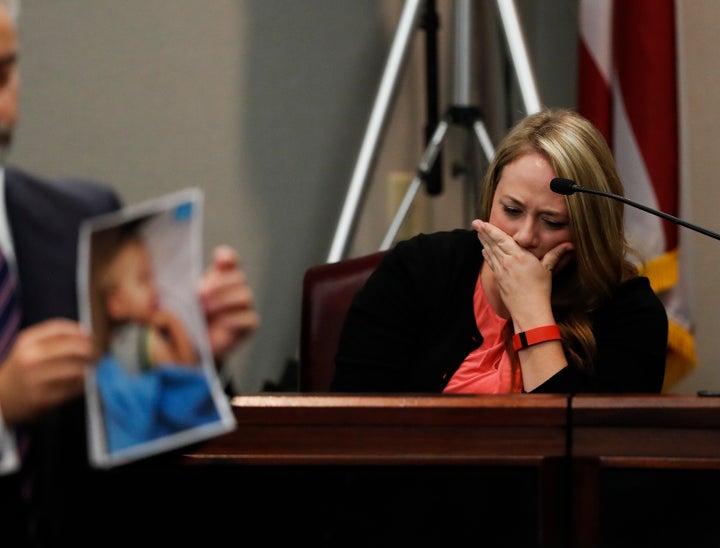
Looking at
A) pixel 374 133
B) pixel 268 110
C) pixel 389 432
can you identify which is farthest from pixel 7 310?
pixel 268 110

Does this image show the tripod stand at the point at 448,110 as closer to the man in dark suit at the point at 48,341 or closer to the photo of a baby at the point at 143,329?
the man in dark suit at the point at 48,341

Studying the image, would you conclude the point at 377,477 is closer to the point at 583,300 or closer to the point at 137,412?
Answer: the point at 137,412

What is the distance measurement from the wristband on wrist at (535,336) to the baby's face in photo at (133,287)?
0.95 m

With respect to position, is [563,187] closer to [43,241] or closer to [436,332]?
[436,332]

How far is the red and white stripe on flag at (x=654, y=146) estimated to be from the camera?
249cm

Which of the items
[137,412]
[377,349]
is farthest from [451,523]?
[377,349]

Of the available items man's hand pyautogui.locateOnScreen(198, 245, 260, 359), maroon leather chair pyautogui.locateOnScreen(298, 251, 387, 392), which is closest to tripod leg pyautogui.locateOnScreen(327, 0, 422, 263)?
maroon leather chair pyautogui.locateOnScreen(298, 251, 387, 392)

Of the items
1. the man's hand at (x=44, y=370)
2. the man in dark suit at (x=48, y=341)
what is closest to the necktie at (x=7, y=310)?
the man in dark suit at (x=48, y=341)

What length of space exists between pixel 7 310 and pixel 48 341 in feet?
0.48

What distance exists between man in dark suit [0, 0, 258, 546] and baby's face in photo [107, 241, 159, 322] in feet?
0.10

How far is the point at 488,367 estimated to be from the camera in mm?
1693

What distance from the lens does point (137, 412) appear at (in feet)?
2.51

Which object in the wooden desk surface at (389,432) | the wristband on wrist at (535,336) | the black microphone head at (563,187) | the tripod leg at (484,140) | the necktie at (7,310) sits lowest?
the wristband on wrist at (535,336)

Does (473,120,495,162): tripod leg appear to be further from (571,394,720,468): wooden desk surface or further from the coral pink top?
(571,394,720,468): wooden desk surface
